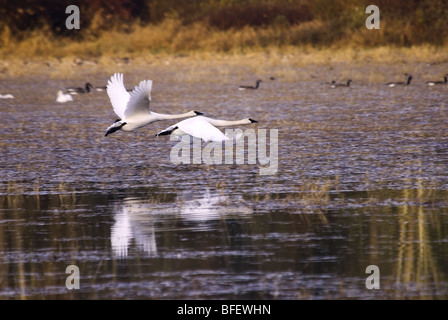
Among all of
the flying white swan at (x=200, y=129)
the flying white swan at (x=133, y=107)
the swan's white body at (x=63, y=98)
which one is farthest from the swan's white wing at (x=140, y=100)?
the swan's white body at (x=63, y=98)

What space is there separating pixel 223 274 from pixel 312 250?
898mm

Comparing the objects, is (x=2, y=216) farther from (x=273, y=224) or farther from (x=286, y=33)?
(x=286, y=33)

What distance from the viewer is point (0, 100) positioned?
70.4 feet

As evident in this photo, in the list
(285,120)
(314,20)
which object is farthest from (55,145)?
(314,20)

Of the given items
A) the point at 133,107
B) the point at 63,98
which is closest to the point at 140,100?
the point at 133,107

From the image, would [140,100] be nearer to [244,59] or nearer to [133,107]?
[133,107]

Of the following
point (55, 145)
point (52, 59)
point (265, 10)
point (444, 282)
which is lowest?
point (444, 282)

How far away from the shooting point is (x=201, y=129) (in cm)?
1052

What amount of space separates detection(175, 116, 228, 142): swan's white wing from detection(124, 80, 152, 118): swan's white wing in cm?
50

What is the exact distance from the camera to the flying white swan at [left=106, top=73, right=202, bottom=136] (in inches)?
416

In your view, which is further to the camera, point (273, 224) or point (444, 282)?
point (273, 224)

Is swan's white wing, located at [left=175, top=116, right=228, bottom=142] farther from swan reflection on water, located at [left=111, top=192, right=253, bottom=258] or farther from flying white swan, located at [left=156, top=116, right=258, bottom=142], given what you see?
swan reflection on water, located at [left=111, top=192, right=253, bottom=258]

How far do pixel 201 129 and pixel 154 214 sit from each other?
6.70 ft

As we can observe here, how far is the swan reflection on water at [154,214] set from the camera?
7562mm
